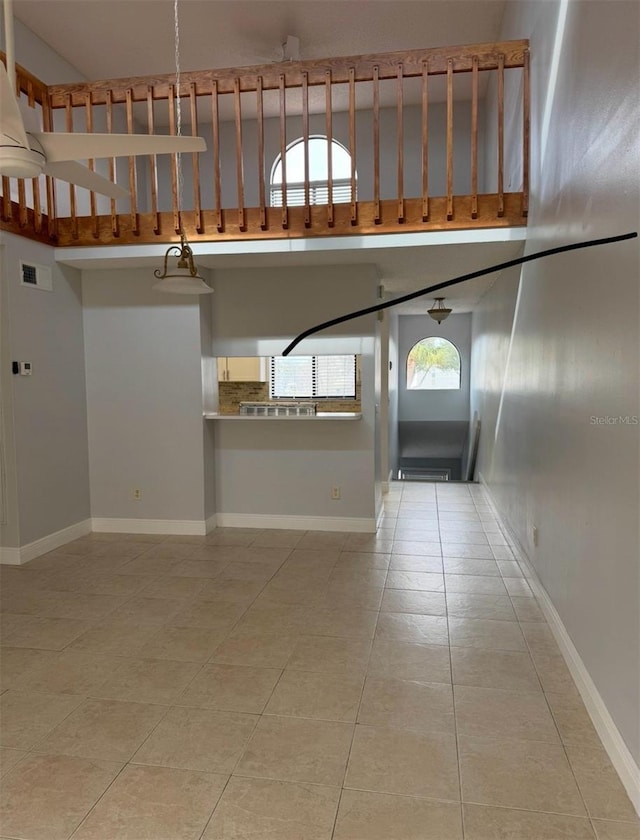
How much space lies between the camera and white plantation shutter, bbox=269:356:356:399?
5781 millimetres

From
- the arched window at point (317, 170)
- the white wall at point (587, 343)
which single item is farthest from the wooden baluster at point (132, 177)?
the arched window at point (317, 170)

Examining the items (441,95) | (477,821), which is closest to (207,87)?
(441,95)

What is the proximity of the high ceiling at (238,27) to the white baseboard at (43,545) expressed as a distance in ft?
16.2

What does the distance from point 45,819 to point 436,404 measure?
9.68 m

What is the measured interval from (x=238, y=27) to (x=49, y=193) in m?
2.89

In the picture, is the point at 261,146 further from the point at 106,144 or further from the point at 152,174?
the point at 106,144

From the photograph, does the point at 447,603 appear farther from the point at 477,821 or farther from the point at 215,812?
the point at 215,812

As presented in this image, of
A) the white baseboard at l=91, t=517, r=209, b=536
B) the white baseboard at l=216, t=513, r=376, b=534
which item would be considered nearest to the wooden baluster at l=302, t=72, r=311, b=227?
the white baseboard at l=216, t=513, r=376, b=534

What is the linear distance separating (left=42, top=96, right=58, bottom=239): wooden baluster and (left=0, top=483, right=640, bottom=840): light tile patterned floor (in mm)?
2731

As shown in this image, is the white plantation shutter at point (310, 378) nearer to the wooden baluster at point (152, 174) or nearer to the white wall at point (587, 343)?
the wooden baluster at point (152, 174)

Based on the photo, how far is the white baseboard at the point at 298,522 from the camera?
A: 4.94 metres

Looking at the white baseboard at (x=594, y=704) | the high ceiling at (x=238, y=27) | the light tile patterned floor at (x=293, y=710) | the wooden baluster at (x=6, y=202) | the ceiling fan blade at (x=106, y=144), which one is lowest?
the light tile patterned floor at (x=293, y=710)

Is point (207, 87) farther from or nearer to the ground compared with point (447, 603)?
farther from the ground

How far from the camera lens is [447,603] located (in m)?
3.34
